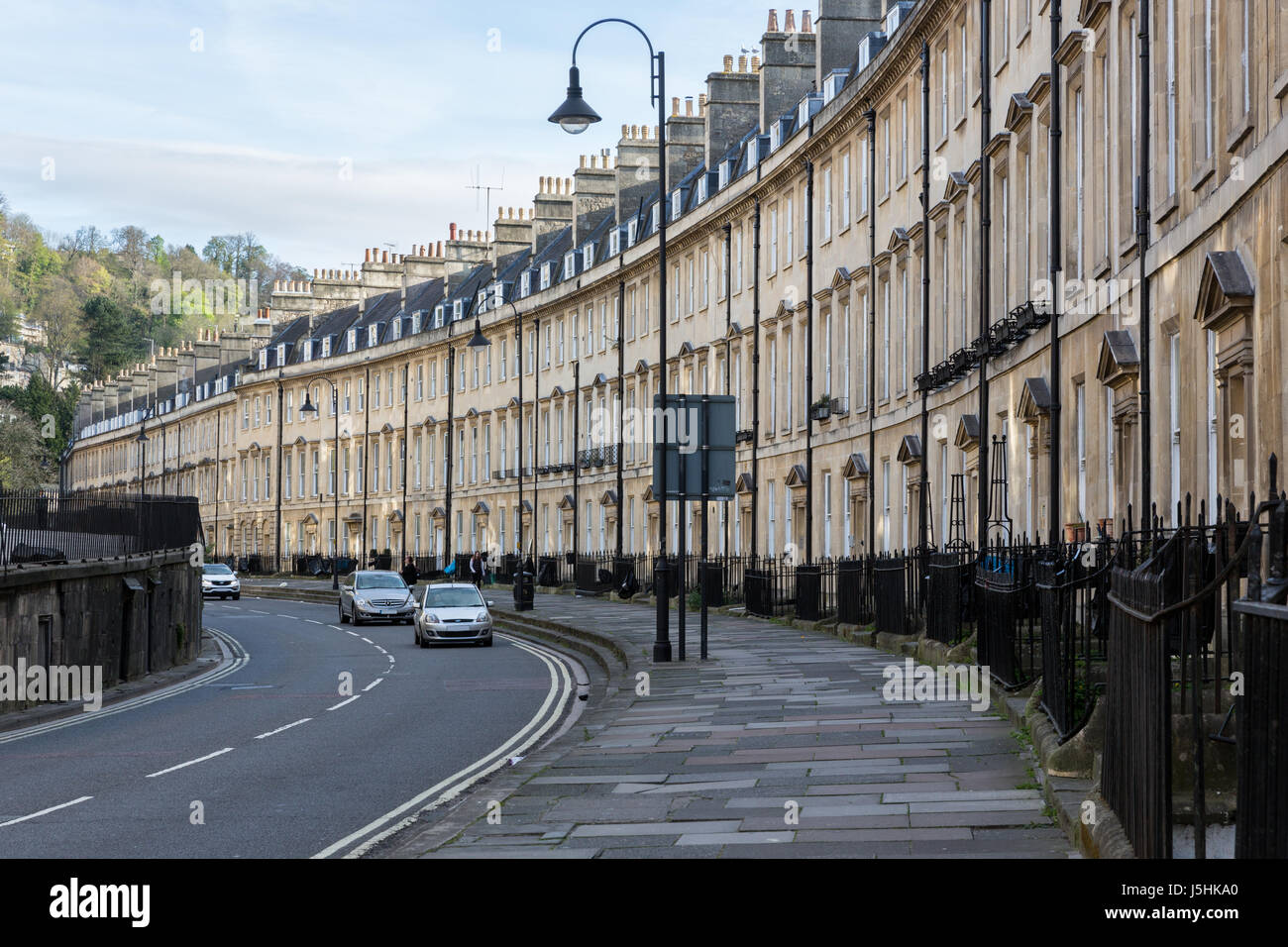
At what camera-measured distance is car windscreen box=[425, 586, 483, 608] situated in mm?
35875

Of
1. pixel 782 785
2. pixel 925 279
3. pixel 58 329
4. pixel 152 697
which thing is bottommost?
pixel 152 697

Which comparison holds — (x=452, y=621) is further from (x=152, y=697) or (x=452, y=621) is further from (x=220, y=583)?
(x=220, y=583)

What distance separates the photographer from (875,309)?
1451 inches

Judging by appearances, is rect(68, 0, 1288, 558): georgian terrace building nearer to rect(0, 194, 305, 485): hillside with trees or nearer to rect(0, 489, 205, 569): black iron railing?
rect(0, 489, 205, 569): black iron railing

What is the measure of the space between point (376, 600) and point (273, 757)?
3075cm

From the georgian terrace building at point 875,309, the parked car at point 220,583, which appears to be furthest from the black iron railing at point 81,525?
the parked car at point 220,583

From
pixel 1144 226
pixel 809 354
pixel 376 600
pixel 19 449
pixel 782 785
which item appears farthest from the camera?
pixel 19 449

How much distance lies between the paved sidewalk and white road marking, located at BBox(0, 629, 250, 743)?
7564mm

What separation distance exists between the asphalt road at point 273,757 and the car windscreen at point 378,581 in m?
16.5

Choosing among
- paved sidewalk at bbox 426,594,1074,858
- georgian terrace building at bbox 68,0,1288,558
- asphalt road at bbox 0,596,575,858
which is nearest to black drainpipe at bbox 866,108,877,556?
georgian terrace building at bbox 68,0,1288,558

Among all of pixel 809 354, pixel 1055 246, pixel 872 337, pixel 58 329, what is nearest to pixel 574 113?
pixel 1055 246
